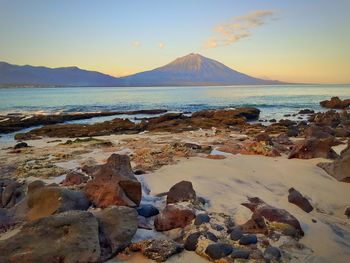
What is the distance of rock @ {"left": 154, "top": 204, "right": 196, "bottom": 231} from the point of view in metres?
5.55

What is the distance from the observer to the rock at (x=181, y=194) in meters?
6.50

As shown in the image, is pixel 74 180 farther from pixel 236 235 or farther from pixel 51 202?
pixel 236 235

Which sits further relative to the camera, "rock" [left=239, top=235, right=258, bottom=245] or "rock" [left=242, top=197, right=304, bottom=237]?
"rock" [left=242, top=197, right=304, bottom=237]

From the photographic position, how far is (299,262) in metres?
4.63

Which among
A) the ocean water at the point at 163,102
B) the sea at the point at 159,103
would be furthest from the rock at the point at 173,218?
the ocean water at the point at 163,102

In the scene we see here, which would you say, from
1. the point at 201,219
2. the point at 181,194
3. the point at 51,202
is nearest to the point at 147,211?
the point at 181,194

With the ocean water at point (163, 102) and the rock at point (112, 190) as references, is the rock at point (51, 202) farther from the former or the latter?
the ocean water at point (163, 102)

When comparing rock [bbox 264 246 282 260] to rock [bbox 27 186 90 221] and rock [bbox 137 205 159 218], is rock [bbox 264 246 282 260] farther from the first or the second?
rock [bbox 27 186 90 221]

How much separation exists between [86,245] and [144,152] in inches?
298

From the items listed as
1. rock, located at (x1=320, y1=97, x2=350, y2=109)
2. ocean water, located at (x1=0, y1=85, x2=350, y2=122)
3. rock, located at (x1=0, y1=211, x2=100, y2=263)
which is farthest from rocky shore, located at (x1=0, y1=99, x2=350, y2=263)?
rock, located at (x1=320, y1=97, x2=350, y2=109)

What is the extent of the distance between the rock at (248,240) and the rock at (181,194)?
1696 millimetres

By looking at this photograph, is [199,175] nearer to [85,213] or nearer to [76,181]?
[76,181]

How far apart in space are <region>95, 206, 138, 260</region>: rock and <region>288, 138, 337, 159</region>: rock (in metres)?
7.10

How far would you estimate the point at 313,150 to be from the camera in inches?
425
